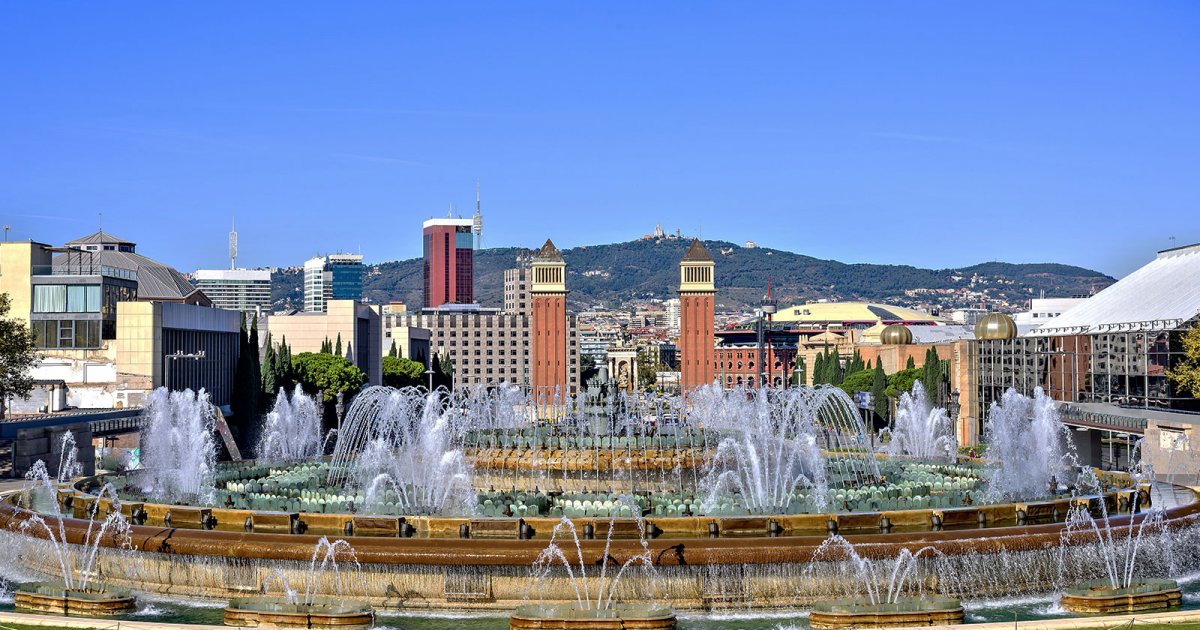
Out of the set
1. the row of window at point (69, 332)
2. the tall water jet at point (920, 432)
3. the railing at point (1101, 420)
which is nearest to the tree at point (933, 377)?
the tall water jet at point (920, 432)

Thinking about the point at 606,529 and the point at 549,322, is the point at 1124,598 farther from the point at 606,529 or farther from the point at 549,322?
the point at 549,322

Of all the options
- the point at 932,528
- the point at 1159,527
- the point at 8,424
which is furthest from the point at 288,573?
the point at 8,424

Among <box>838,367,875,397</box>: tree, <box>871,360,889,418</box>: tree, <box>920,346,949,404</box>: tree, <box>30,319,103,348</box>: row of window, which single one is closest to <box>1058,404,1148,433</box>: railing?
<box>920,346,949,404</box>: tree

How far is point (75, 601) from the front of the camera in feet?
78.8

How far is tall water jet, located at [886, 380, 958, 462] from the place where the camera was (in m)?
62.9

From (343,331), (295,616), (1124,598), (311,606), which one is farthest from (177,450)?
(343,331)

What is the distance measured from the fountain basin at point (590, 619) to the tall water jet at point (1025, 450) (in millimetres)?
13191

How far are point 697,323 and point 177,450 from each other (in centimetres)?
9740

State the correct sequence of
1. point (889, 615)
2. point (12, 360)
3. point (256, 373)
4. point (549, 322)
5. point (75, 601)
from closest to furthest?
point (889, 615)
point (75, 601)
point (12, 360)
point (256, 373)
point (549, 322)

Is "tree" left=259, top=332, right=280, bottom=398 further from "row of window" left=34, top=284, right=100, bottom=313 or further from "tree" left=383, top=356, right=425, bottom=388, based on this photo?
"tree" left=383, top=356, right=425, bottom=388

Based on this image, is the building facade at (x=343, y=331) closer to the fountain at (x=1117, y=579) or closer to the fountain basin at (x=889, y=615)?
the fountain at (x=1117, y=579)

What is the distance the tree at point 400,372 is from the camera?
12206 cm

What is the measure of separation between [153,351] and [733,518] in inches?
1883

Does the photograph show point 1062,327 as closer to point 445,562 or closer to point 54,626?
point 445,562
